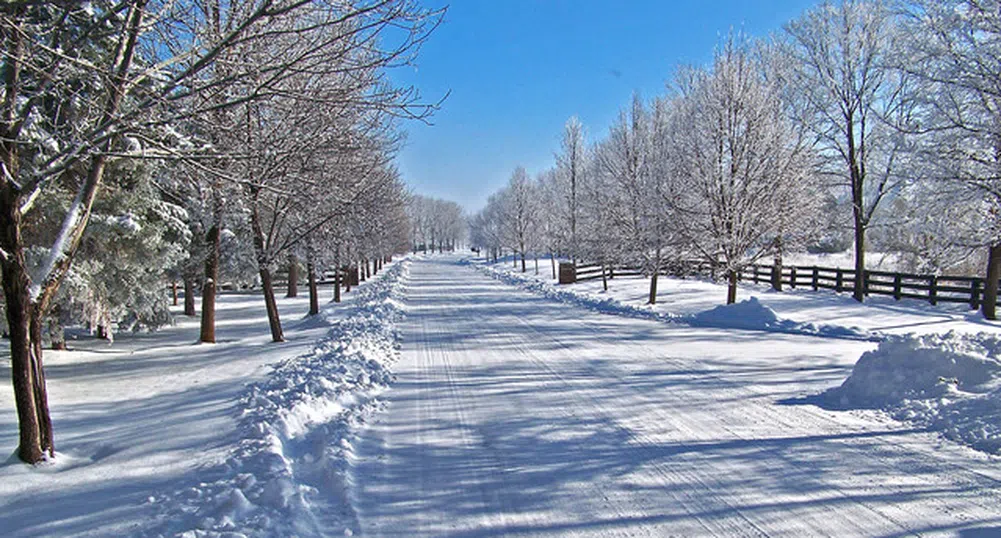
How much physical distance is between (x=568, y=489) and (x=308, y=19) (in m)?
6.62

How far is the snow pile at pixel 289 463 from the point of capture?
3.71 meters

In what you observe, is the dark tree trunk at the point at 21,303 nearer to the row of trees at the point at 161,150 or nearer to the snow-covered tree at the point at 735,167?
the row of trees at the point at 161,150

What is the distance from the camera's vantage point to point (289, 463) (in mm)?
4711

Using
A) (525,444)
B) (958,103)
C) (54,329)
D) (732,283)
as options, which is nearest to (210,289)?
(54,329)

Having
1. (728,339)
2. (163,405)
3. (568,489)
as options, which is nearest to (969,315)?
(728,339)

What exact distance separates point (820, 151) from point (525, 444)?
71.1 ft

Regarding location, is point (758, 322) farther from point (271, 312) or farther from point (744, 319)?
point (271, 312)

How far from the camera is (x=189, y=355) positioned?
37.8 ft

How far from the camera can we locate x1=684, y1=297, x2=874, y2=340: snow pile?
12.5 meters

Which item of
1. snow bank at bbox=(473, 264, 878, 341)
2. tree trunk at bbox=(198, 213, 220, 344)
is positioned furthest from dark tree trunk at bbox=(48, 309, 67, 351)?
snow bank at bbox=(473, 264, 878, 341)

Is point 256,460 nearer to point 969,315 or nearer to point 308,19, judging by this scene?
point 308,19

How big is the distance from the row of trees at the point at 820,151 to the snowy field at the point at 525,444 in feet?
16.0

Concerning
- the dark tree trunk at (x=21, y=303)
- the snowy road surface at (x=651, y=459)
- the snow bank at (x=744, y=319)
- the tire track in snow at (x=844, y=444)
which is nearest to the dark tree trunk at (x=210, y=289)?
the snowy road surface at (x=651, y=459)

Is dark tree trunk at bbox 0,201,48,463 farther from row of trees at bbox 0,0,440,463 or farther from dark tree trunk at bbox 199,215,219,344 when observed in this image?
dark tree trunk at bbox 199,215,219,344
